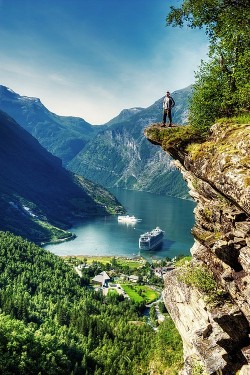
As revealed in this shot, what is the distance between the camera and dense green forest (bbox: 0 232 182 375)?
165 feet

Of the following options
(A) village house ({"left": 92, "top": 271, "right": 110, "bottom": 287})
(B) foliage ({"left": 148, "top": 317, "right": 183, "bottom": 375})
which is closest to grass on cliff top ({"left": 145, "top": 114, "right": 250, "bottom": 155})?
(B) foliage ({"left": 148, "top": 317, "right": 183, "bottom": 375})

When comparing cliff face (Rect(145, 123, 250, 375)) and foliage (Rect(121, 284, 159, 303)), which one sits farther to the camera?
foliage (Rect(121, 284, 159, 303))

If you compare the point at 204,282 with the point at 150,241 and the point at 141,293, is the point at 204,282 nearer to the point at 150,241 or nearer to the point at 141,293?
the point at 141,293

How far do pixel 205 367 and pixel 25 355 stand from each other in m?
37.2

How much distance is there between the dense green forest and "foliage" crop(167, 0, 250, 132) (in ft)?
78.3

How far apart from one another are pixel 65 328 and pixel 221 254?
222 feet

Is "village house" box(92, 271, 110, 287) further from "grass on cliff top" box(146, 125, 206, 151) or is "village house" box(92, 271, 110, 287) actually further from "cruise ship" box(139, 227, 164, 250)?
"grass on cliff top" box(146, 125, 206, 151)

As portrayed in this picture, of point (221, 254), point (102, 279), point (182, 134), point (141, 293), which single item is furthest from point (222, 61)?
point (102, 279)

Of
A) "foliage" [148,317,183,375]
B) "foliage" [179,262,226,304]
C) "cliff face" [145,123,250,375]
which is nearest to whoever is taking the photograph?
"cliff face" [145,123,250,375]

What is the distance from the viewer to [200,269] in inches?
873

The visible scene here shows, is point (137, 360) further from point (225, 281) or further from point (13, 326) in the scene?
point (225, 281)

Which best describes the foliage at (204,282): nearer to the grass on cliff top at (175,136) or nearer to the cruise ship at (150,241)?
the grass on cliff top at (175,136)

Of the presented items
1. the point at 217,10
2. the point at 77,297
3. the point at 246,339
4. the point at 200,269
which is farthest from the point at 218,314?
the point at 77,297

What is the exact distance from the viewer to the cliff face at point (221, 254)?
52.7 ft
